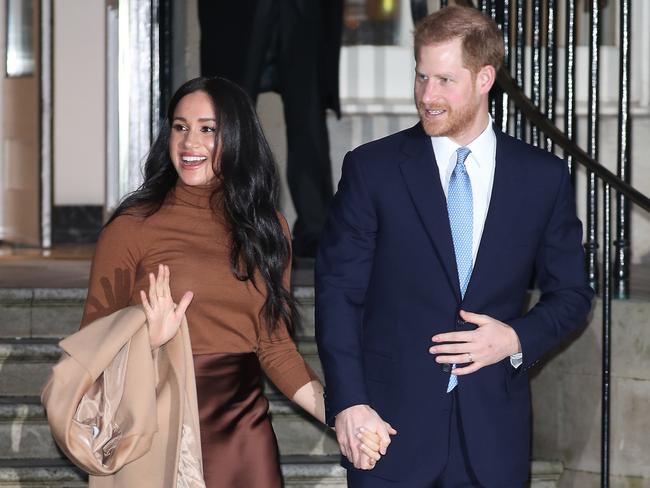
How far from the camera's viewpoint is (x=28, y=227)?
9.61 m

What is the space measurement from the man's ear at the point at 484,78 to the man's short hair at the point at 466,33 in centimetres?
1

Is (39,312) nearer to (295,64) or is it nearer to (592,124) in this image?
(295,64)

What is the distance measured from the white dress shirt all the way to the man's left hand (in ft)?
0.30

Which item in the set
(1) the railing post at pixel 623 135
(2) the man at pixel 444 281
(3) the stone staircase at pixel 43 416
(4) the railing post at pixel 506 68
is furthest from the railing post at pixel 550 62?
(2) the man at pixel 444 281

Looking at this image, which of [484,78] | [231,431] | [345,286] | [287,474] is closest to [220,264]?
[231,431]

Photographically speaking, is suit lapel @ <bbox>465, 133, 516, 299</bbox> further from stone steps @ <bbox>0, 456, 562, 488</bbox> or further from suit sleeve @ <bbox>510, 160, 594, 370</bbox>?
stone steps @ <bbox>0, 456, 562, 488</bbox>

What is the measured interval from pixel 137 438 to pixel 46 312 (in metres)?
2.37

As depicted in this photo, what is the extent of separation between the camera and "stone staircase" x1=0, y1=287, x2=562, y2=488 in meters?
4.48

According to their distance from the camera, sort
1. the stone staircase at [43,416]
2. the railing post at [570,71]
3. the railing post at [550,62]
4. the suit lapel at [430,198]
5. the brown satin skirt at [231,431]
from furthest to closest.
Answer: the railing post at [550,62], the railing post at [570,71], the stone staircase at [43,416], the brown satin skirt at [231,431], the suit lapel at [430,198]

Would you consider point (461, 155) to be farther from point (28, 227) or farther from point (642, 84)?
point (28, 227)

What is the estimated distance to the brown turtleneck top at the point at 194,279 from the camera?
10.5ft

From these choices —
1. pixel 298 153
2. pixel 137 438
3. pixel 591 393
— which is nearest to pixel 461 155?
pixel 137 438

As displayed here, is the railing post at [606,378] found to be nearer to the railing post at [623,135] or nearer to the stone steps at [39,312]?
the railing post at [623,135]

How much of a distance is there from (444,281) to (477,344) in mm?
156
